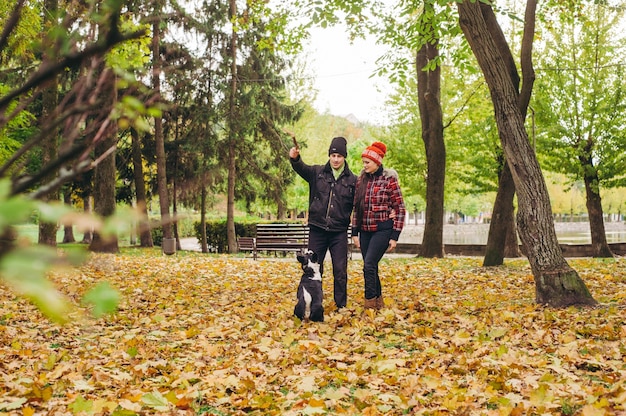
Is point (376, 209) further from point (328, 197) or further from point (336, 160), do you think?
point (336, 160)

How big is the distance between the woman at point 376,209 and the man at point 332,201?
158mm

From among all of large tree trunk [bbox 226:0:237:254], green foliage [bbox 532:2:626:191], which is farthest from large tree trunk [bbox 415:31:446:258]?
large tree trunk [bbox 226:0:237:254]

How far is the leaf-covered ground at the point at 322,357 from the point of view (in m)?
3.69

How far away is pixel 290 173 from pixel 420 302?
1947 cm

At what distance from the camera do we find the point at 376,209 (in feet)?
23.5

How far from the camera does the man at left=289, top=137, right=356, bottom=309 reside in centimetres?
702

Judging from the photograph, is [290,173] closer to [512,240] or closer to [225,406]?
[512,240]

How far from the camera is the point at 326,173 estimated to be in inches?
280

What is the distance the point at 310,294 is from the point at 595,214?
16.0m

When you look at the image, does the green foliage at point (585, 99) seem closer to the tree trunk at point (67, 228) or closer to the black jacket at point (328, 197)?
the black jacket at point (328, 197)

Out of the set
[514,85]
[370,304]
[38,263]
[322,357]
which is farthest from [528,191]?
[38,263]

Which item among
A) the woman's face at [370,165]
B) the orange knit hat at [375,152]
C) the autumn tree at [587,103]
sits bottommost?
→ the woman's face at [370,165]

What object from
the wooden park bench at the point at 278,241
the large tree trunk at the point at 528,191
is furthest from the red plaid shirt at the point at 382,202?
the wooden park bench at the point at 278,241

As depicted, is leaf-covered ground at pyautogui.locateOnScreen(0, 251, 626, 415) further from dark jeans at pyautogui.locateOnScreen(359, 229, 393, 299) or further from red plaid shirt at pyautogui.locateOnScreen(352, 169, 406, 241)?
red plaid shirt at pyautogui.locateOnScreen(352, 169, 406, 241)
